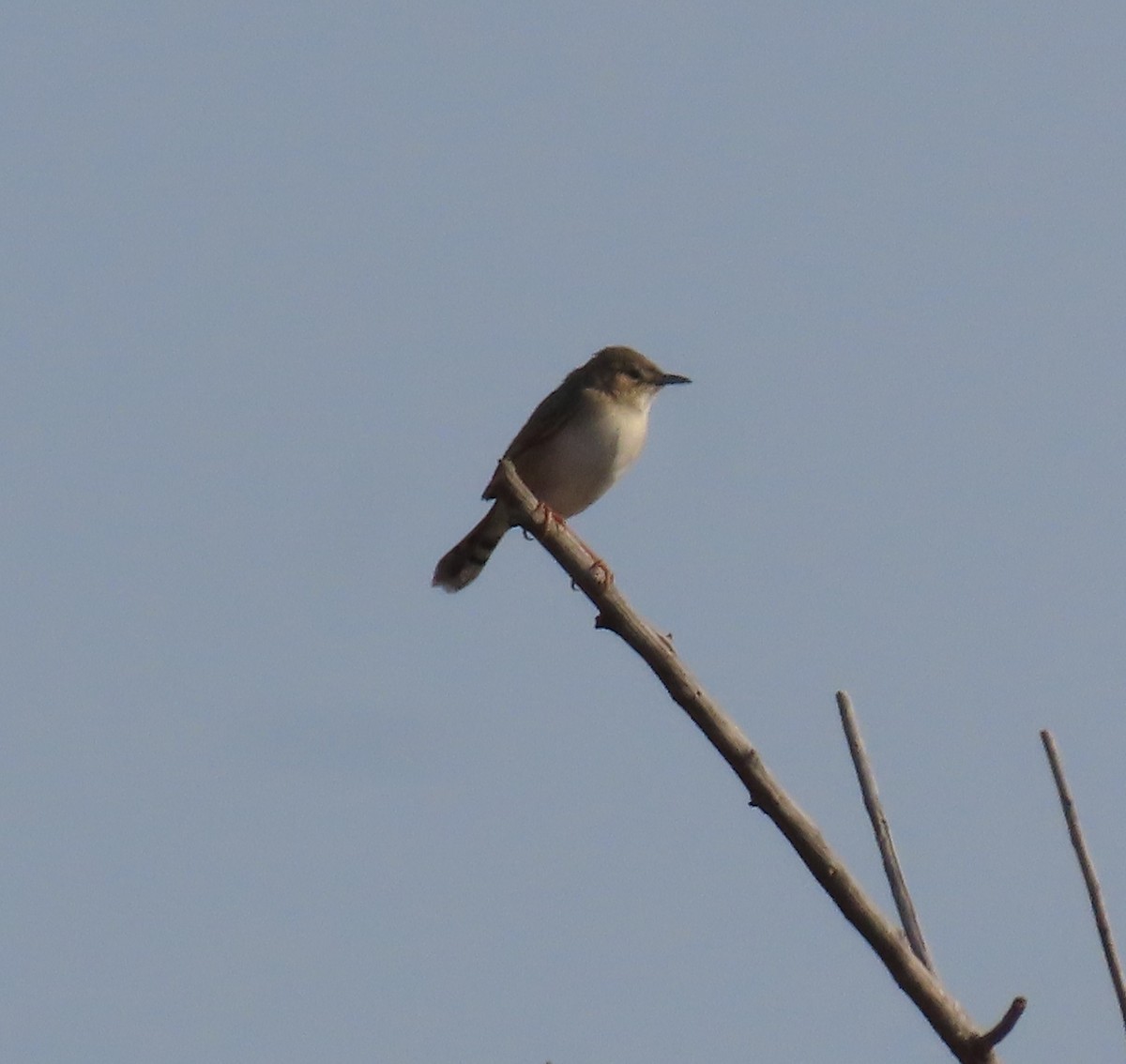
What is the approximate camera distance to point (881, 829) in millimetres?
4273

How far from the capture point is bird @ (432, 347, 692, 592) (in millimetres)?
9586

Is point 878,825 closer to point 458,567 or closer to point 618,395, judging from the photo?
point 458,567

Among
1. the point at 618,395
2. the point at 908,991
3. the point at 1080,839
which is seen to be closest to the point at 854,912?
the point at 908,991

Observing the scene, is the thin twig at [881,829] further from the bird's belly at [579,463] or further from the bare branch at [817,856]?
the bird's belly at [579,463]

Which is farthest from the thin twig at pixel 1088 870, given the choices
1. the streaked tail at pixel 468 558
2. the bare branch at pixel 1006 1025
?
the streaked tail at pixel 468 558

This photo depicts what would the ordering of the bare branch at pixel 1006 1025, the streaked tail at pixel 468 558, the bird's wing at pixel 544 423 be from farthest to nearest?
the bird's wing at pixel 544 423
the streaked tail at pixel 468 558
the bare branch at pixel 1006 1025

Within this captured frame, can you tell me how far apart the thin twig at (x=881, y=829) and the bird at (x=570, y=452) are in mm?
5177

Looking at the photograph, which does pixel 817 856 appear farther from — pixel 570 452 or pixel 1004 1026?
pixel 570 452

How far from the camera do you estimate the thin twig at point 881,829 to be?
4031mm

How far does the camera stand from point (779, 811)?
13.4 ft

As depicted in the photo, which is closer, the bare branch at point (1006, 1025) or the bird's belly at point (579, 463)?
the bare branch at point (1006, 1025)

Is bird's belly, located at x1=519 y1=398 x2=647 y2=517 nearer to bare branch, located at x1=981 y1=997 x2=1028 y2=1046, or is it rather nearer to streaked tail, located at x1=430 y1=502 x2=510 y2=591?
streaked tail, located at x1=430 y1=502 x2=510 y2=591

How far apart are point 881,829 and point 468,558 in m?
5.44

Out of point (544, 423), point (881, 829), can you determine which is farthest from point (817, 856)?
point (544, 423)
